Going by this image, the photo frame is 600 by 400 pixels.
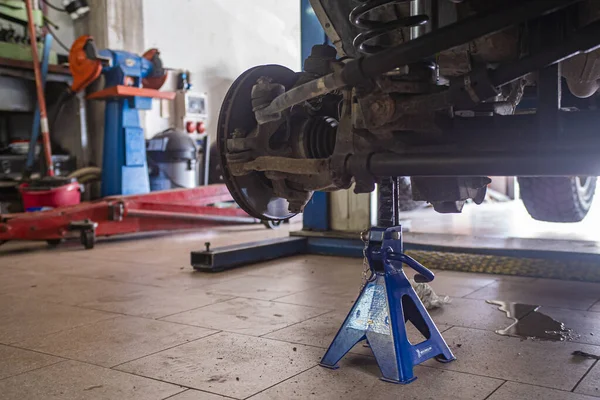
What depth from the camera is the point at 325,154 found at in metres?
1.84

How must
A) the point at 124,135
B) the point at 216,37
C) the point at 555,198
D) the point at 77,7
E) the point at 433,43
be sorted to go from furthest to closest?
the point at 216,37 → the point at 77,7 → the point at 124,135 → the point at 555,198 → the point at 433,43

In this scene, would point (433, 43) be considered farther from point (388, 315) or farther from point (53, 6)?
point (53, 6)

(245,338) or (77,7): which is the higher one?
(77,7)

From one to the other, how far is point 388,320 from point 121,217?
3.43m

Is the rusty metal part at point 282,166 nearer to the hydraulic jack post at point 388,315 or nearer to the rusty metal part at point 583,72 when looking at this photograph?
the hydraulic jack post at point 388,315

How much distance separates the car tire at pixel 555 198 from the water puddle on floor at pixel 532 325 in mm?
1351

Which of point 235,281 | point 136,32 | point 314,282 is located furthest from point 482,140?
point 136,32

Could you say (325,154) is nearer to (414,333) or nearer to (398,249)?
(398,249)

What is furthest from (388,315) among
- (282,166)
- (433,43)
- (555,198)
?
(555,198)

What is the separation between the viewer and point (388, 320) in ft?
5.26

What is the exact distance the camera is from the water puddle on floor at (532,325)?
1948mm

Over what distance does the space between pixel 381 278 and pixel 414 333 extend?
1.37 ft

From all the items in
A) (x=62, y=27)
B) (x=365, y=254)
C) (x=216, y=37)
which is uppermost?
(x=216, y=37)

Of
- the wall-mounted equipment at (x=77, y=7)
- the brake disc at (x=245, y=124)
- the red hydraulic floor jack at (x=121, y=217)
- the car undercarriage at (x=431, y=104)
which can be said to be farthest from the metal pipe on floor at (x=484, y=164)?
the wall-mounted equipment at (x=77, y=7)
